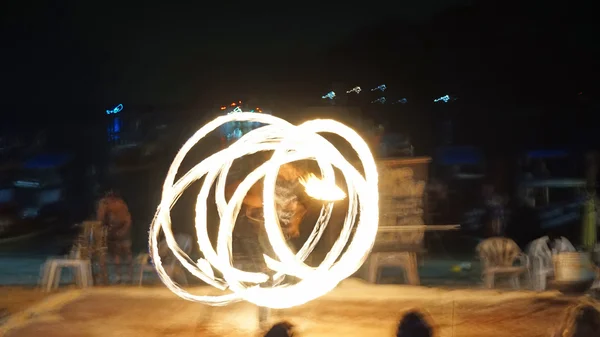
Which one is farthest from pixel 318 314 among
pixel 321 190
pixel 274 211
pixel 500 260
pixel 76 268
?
pixel 76 268

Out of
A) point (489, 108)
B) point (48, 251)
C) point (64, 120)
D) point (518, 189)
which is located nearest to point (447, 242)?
point (518, 189)

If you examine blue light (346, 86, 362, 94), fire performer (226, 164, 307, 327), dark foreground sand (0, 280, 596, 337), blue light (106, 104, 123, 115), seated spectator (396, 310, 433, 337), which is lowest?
dark foreground sand (0, 280, 596, 337)

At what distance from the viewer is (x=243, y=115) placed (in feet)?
23.6

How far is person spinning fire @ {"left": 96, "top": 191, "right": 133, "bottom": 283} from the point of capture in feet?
31.5

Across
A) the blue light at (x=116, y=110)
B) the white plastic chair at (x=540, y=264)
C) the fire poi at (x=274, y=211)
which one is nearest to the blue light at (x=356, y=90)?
the blue light at (x=116, y=110)

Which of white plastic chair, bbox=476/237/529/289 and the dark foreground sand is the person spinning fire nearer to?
the dark foreground sand

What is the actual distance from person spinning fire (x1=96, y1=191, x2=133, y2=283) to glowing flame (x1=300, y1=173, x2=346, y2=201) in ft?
10.9

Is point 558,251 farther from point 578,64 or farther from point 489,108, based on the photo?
point 489,108

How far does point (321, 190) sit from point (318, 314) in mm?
1225

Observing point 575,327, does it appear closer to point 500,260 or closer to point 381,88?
point 500,260

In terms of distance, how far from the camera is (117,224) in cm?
966

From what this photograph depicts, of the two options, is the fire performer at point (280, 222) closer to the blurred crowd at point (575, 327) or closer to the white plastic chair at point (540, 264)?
the blurred crowd at point (575, 327)

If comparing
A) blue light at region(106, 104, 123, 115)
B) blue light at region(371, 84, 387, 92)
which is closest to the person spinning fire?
blue light at region(106, 104, 123, 115)

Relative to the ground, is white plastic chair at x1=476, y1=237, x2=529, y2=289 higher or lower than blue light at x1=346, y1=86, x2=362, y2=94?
lower
